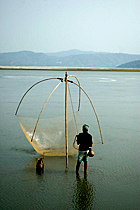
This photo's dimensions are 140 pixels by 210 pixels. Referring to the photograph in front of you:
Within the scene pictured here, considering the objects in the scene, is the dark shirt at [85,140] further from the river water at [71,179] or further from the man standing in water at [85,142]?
the river water at [71,179]

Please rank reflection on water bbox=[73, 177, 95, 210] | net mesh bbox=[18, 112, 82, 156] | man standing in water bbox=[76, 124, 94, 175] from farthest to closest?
net mesh bbox=[18, 112, 82, 156], man standing in water bbox=[76, 124, 94, 175], reflection on water bbox=[73, 177, 95, 210]

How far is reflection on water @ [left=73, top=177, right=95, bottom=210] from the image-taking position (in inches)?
172

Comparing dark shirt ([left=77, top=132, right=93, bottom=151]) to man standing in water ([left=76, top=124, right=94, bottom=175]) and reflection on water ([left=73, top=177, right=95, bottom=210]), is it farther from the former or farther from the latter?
reflection on water ([left=73, top=177, right=95, bottom=210])

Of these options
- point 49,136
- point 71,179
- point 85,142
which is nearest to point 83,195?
point 71,179

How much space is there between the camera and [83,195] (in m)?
4.69

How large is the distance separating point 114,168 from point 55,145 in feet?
4.44

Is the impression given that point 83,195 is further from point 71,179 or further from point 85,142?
point 85,142

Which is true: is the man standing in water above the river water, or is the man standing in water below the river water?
above

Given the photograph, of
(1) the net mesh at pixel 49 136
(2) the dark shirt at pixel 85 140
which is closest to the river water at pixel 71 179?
(1) the net mesh at pixel 49 136

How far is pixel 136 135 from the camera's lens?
844 centimetres

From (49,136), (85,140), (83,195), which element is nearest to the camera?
(83,195)

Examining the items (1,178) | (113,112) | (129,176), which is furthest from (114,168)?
(113,112)

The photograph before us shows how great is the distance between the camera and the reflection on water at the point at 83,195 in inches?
172

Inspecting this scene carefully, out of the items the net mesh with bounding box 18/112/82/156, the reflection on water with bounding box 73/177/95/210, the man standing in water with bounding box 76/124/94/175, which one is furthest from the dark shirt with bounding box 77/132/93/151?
the net mesh with bounding box 18/112/82/156
